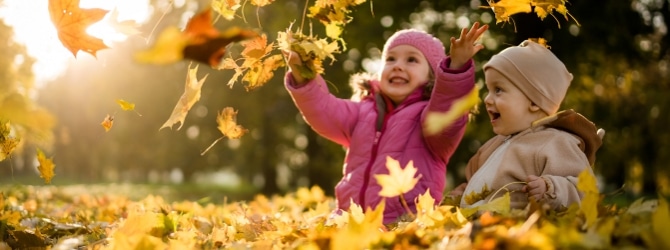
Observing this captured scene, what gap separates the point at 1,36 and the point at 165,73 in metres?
9.69

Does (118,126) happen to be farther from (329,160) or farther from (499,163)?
(499,163)

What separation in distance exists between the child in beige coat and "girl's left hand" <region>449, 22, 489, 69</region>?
0.13 meters

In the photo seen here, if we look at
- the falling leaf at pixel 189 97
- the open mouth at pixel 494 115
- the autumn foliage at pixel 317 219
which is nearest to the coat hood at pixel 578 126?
the open mouth at pixel 494 115

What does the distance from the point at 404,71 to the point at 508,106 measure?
1.08 meters

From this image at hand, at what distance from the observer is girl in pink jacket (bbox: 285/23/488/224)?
3412 millimetres

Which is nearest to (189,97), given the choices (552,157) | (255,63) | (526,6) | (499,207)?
(255,63)

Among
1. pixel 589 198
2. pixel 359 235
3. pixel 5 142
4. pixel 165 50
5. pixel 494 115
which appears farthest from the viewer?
pixel 494 115

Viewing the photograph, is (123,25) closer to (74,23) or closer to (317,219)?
(74,23)

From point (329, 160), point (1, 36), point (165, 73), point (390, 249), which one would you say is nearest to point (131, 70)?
point (165, 73)

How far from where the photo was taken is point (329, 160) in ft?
54.5

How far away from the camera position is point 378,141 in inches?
141

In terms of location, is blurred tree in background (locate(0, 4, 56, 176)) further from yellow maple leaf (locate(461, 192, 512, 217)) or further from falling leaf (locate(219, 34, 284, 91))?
yellow maple leaf (locate(461, 192, 512, 217))

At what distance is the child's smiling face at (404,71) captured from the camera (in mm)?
3564

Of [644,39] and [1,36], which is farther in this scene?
[644,39]
